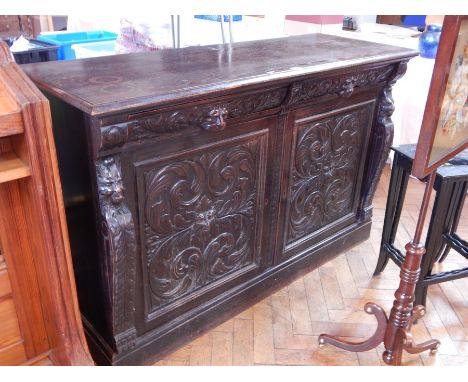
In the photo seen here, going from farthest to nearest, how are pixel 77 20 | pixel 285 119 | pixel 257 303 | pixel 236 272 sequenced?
pixel 77 20, pixel 257 303, pixel 236 272, pixel 285 119

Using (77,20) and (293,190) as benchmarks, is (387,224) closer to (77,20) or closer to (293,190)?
(293,190)

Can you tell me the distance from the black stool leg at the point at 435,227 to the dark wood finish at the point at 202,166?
1.51 feet

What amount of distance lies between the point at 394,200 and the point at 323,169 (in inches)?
14.8

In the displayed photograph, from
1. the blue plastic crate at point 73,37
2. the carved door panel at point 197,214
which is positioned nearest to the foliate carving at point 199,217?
the carved door panel at point 197,214

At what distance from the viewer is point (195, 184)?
164 cm

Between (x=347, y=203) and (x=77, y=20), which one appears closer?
(x=347, y=203)

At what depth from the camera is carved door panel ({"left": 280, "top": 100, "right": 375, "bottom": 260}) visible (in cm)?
200

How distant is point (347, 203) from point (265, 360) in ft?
3.14

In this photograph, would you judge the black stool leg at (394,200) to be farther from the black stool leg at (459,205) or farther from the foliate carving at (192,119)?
the foliate carving at (192,119)

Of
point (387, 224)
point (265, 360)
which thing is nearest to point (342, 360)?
point (265, 360)

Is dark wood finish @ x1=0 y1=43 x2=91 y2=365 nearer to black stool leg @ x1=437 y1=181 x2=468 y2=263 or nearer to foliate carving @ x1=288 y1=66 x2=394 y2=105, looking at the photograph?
foliate carving @ x1=288 y1=66 x2=394 y2=105

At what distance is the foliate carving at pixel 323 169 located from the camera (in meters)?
2.04

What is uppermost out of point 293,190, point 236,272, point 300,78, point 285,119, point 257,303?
point 300,78

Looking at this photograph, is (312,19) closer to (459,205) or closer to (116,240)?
(459,205)
